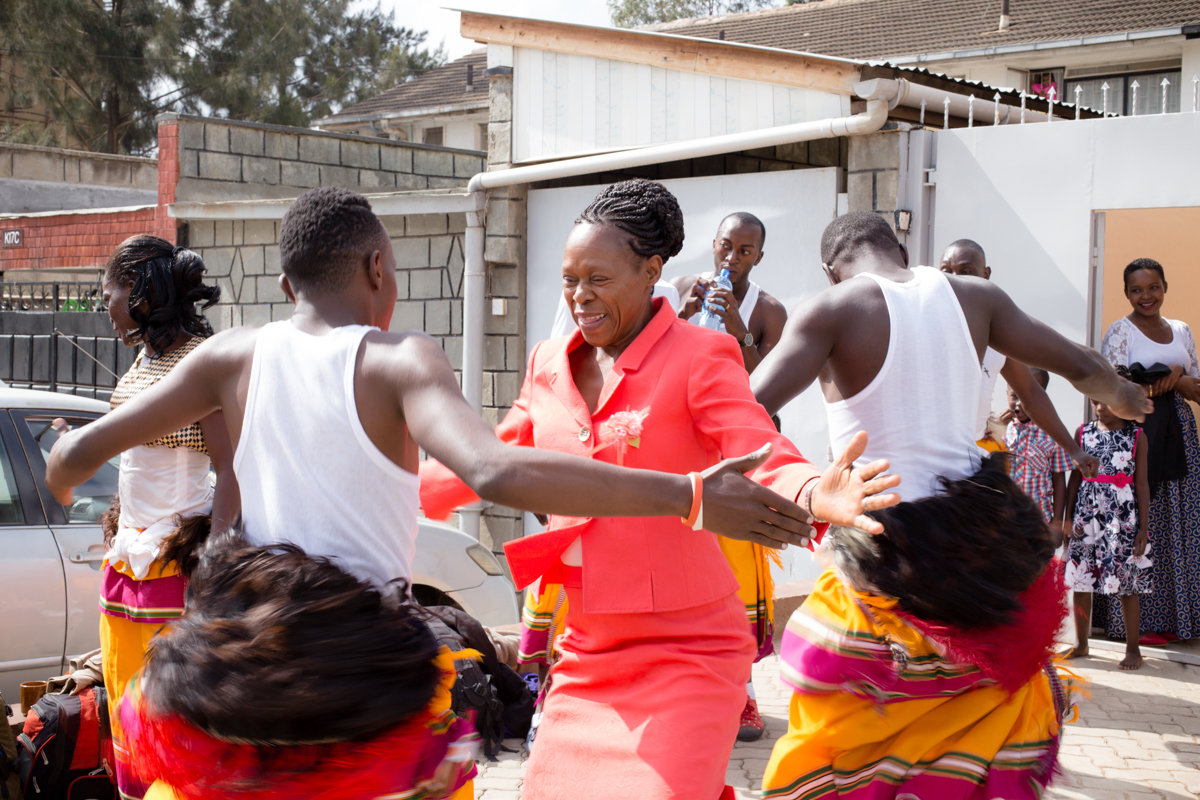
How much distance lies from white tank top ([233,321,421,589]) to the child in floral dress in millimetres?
5054

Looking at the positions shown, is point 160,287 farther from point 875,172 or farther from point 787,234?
point 787,234

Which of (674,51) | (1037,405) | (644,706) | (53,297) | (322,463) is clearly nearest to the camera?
(322,463)

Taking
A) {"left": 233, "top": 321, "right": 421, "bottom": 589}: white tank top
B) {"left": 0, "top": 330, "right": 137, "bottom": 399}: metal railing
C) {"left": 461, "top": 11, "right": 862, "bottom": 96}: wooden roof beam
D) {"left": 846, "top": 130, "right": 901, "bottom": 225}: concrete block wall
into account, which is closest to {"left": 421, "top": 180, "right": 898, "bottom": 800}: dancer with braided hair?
{"left": 233, "top": 321, "right": 421, "bottom": 589}: white tank top

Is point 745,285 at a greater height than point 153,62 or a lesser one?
lesser

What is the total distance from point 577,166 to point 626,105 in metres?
0.68

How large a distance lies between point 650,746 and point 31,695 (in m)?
2.72

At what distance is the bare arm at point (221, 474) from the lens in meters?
3.06

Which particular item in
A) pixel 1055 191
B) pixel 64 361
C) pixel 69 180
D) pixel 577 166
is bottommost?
pixel 64 361

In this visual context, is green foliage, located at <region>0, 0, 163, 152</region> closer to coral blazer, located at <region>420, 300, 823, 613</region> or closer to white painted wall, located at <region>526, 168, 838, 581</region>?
white painted wall, located at <region>526, 168, 838, 581</region>

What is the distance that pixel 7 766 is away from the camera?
11.0 feet

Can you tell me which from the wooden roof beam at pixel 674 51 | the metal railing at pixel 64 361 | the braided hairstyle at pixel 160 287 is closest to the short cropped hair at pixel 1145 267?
the wooden roof beam at pixel 674 51

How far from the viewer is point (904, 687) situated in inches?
104

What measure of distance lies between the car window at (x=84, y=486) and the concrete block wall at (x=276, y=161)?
7.65m

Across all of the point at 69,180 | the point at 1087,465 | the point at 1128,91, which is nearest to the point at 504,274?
the point at 1087,465
